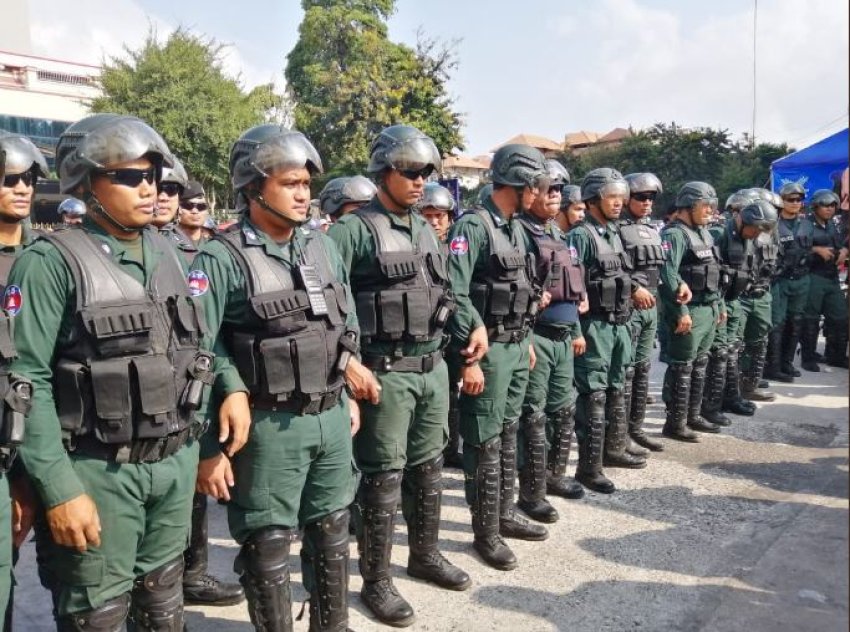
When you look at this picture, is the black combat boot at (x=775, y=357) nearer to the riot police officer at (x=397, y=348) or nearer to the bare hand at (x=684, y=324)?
the bare hand at (x=684, y=324)

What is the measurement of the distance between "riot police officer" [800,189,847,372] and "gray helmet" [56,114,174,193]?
28.9 feet

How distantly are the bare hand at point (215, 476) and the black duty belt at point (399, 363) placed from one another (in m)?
1.03

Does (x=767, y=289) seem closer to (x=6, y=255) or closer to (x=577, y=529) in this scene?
(x=577, y=529)

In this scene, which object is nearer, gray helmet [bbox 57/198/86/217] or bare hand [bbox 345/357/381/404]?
bare hand [bbox 345/357/381/404]

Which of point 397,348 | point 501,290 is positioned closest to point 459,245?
point 501,290

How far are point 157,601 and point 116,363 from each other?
906 millimetres

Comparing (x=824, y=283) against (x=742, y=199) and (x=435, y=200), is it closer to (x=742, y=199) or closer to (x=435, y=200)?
(x=742, y=199)

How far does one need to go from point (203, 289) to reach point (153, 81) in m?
28.2

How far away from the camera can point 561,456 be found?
5332 millimetres

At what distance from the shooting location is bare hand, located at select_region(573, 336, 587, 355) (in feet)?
17.4

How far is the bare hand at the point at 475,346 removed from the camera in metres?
4.07

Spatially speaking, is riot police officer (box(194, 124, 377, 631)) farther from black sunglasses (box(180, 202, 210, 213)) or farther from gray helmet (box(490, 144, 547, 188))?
black sunglasses (box(180, 202, 210, 213))

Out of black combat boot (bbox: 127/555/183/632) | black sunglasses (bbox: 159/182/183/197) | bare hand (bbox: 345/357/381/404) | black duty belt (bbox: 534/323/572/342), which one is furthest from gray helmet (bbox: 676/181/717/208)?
black combat boot (bbox: 127/555/183/632)

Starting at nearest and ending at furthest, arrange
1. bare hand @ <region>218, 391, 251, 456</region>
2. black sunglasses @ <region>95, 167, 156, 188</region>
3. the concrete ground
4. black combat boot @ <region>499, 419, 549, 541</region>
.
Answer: black sunglasses @ <region>95, 167, 156, 188</region> → bare hand @ <region>218, 391, 251, 456</region> → the concrete ground → black combat boot @ <region>499, 419, 549, 541</region>
